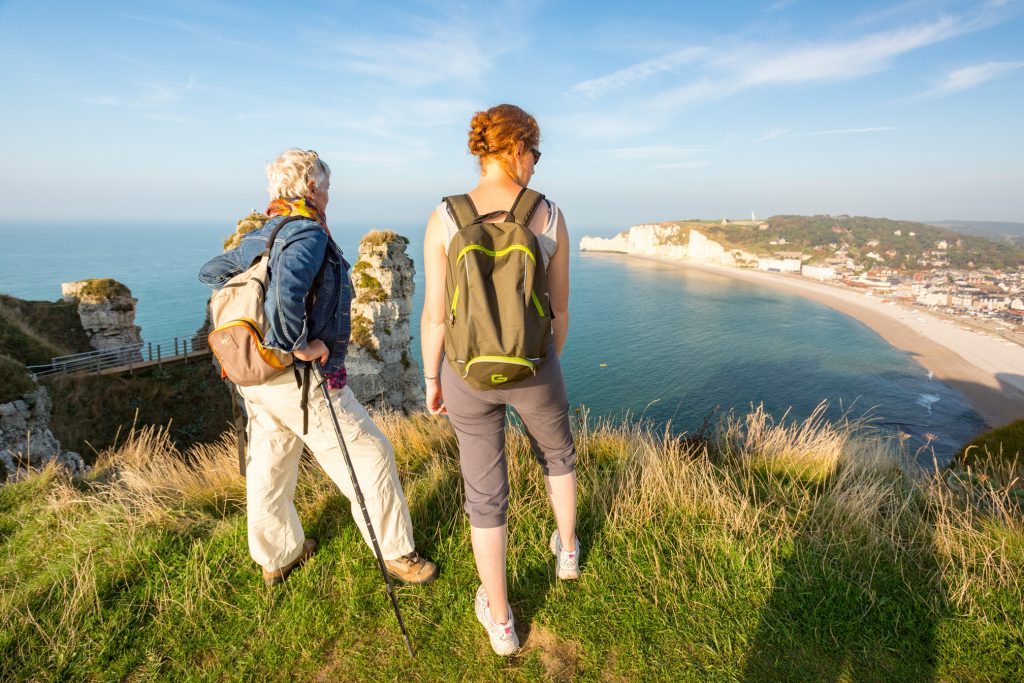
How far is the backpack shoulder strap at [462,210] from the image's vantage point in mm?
1890

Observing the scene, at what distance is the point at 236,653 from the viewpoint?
7.52ft

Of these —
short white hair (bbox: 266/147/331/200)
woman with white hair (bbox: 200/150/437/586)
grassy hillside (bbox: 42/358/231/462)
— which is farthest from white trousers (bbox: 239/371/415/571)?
grassy hillside (bbox: 42/358/231/462)

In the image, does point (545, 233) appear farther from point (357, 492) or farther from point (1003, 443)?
point (1003, 443)

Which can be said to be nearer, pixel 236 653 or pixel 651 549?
pixel 236 653

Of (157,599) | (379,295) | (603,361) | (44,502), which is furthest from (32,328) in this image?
(603,361)

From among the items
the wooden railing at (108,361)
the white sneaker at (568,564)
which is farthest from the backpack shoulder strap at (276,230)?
the wooden railing at (108,361)

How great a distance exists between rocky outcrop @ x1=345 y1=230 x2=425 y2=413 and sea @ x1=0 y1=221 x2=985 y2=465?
10118mm

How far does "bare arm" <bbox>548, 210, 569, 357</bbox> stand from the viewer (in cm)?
203

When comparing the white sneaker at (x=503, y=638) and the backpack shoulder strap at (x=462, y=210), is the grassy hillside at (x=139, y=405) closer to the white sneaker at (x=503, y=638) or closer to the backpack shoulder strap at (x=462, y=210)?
the white sneaker at (x=503, y=638)

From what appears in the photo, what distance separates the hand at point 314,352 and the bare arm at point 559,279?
117 centimetres

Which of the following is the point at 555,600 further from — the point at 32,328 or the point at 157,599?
the point at 32,328

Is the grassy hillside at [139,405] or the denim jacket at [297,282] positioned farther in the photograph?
the grassy hillside at [139,405]

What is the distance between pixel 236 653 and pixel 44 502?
109 inches

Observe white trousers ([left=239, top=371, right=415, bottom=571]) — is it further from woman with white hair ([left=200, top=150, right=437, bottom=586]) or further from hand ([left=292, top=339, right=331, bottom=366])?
hand ([left=292, top=339, right=331, bottom=366])
